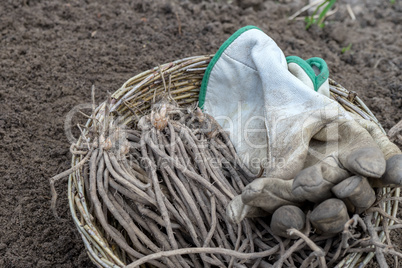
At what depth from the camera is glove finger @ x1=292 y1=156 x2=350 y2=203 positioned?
3.69 ft

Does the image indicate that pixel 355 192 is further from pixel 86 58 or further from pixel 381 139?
pixel 86 58

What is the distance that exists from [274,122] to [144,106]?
577 mm

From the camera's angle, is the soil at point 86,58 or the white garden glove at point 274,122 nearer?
the white garden glove at point 274,122

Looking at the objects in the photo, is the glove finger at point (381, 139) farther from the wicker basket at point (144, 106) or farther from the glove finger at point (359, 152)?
Answer: the wicker basket at point (144, 106)

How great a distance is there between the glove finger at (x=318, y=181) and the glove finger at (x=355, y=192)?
28 mm

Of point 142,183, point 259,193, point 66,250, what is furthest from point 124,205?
point 259,193

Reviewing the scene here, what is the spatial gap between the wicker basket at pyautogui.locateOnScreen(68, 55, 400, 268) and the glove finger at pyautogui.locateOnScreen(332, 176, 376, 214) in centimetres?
18

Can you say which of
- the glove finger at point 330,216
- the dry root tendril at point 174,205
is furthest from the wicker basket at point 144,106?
the glove finger at point 330,216

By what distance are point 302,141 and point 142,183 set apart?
578 mm

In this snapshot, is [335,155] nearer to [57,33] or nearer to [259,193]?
[259,193]

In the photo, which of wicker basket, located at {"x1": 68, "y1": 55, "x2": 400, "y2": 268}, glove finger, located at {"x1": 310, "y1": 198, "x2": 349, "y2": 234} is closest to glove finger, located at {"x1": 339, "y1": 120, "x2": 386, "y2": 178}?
glove finger, located at {"x1": 310, "y1": 198, "x2": 349, "y2": 234}

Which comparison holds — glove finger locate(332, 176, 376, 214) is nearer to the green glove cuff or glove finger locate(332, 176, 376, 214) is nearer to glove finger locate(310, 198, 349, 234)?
glove finger locate(310, 198, 349, 234)

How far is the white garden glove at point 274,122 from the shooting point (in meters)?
1.18

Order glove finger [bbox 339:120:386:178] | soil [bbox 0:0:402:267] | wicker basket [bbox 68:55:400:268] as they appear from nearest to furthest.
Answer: glove finger [bbox 339:120:386:178]
wicker basket [bbox 68:55:400:268]
soil [bbox 0:0:402:267]
